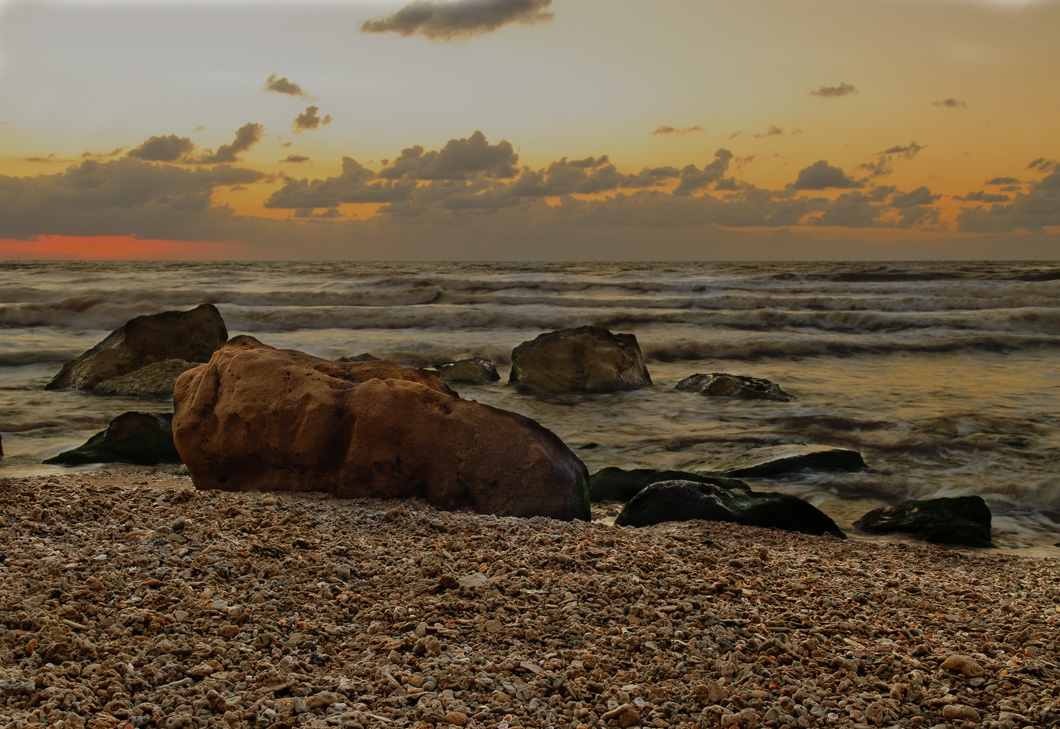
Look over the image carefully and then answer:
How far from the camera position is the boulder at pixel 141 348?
909cm

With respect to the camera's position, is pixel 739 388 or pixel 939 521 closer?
pixel 939 521

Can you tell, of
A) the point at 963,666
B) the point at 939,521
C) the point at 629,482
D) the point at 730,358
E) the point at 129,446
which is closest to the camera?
the point at 963,666

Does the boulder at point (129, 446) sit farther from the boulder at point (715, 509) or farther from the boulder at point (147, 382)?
the boulder at point (715, 509)

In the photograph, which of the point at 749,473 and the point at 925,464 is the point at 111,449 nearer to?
the point at 749,473

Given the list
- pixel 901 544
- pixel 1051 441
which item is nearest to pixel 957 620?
pixel 901 544

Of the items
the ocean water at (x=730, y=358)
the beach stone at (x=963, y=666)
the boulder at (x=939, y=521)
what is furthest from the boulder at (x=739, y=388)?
the beach stone at (x=963, y=666)

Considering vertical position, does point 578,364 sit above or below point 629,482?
above

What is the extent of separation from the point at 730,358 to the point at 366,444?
34.3 ft

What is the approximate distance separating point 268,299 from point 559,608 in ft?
72.6

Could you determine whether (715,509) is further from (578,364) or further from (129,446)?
(578,364)

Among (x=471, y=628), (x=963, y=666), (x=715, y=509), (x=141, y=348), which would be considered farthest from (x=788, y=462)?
(x=141, y=348)

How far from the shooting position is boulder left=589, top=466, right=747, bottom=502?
5.19 meters

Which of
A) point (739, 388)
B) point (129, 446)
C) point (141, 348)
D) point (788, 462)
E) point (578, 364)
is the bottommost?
point (788, 462)

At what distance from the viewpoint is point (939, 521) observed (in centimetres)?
459
